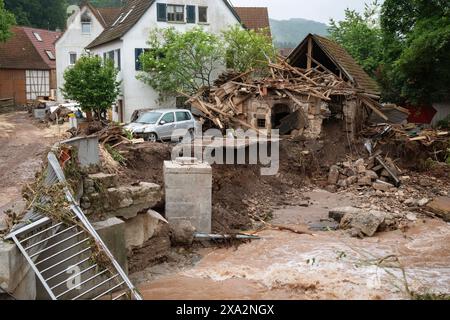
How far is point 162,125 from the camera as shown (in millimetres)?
21609

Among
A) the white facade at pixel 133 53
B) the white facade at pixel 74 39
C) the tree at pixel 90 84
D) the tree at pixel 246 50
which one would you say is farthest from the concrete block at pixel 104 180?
the white facade at pixel 74 39

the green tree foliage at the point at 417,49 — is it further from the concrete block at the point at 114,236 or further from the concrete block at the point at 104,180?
the concrete block at the point at 114,236

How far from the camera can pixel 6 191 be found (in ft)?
41.5

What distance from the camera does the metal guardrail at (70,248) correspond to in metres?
6.18

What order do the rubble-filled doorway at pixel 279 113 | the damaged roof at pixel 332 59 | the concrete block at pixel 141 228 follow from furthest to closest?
1. the damaged roof at pixel 332 59
2. the rubble-filled doorway at pixel 279 113
3. the concrete block at pixel 141 228

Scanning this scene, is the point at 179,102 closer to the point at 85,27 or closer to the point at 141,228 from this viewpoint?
the point at 85,27

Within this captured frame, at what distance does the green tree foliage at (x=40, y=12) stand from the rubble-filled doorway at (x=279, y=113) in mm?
43465

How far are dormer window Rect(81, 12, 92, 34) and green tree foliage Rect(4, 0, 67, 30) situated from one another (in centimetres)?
1782

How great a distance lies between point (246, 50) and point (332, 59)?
21.6ft

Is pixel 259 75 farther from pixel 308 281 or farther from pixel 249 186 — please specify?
pixel 308 281

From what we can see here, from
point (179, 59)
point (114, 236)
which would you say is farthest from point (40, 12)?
point (114, 236)

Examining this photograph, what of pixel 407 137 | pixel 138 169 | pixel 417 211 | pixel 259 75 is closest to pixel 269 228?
pixel 138 169
